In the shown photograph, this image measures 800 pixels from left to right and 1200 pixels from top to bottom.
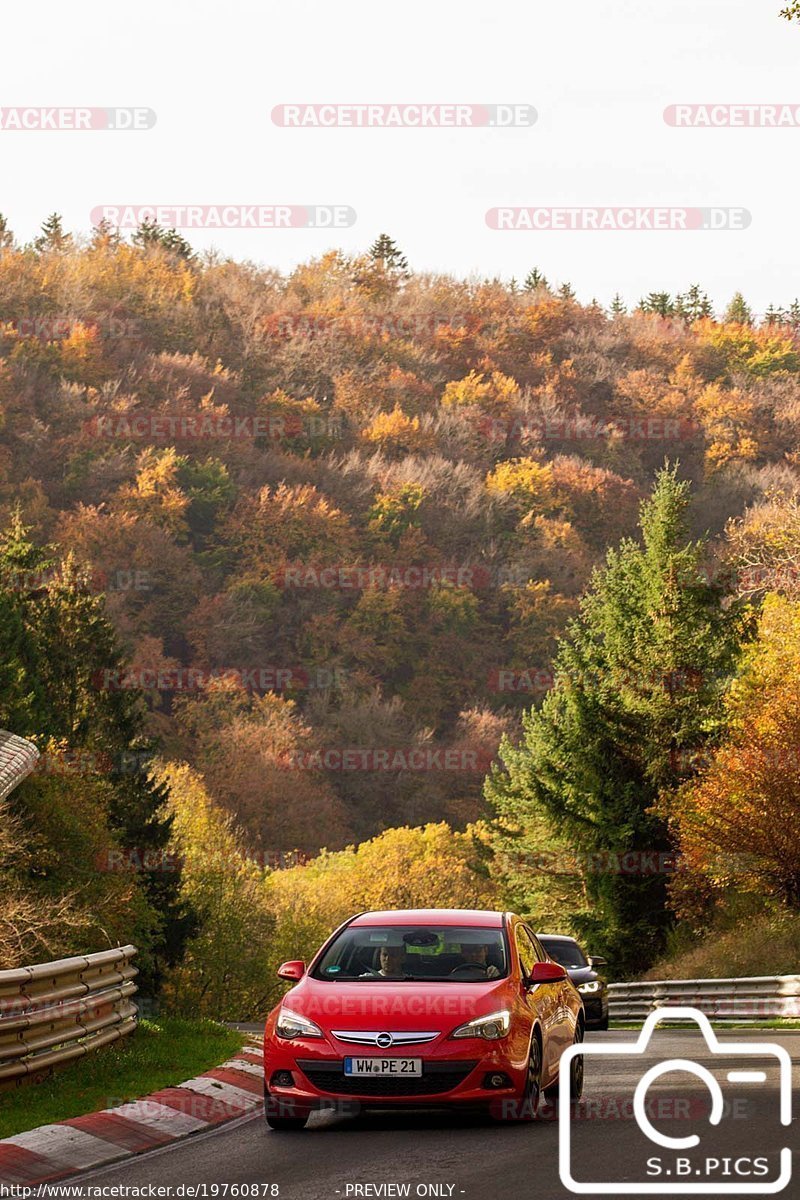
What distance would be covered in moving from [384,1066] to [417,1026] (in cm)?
34

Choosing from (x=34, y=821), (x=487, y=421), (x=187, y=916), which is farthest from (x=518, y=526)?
(x=34, y=821)

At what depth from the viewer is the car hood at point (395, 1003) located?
11.3 m

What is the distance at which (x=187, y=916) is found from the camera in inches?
2379

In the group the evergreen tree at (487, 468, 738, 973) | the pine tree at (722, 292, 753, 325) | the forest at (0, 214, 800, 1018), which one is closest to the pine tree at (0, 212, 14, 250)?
the forest at (0, 214, 800, 1018)

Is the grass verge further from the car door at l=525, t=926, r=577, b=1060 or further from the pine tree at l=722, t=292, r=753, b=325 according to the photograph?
the pine tree at l=722, t=292, r=753, b=325

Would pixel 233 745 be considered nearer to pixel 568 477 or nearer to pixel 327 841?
pixel 327 841

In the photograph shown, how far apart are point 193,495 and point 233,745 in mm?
28162

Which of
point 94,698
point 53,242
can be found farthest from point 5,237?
point 94,698

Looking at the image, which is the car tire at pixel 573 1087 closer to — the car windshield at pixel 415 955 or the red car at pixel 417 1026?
the red car at pixel 417 1026

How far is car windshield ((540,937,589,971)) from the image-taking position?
26609 millimetres

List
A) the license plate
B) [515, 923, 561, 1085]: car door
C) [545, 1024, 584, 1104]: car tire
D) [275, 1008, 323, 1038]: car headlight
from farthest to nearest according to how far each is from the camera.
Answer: [545, 1024, 584, 1104]: car tire < [515, 923, 561, 1085]: car door < [275, 1008, 323, 1038]: car headlight < the license plate

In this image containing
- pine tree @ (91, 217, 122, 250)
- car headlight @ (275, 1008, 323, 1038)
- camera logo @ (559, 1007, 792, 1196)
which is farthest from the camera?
pine tree @ (91, 217, 122, 250)

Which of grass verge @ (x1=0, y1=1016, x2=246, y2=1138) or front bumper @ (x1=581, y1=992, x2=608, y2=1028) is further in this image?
front bumper @ (x1=581, y1=992, x2=608, y2=1028)

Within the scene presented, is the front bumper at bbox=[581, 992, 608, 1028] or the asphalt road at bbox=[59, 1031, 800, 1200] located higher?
the asphalt road at bbox=[59, 1031, 800, 1200]
